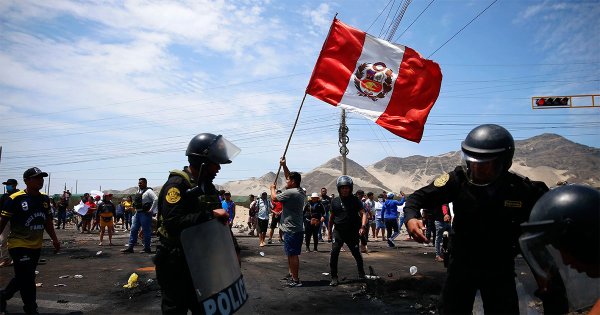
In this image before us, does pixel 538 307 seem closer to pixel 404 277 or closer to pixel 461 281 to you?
pixel 461 281

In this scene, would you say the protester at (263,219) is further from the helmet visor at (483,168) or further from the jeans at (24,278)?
the helmet visor at (483,168)

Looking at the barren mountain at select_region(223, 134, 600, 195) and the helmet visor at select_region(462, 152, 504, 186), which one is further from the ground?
the barren mountain at select_region(223, 134, 600, 195)

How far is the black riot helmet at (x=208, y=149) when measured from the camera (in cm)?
313

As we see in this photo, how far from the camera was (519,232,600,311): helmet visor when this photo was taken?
1651 millimetres

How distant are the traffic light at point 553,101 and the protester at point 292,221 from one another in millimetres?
22951

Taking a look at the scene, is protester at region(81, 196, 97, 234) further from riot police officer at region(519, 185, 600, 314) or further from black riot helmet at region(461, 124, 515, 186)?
riot police officer at region(519, 185, 600, 314)

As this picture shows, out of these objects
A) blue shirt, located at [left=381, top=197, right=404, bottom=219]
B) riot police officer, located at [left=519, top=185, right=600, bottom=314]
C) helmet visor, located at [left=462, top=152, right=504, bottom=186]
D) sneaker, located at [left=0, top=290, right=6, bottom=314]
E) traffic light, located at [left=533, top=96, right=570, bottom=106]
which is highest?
traffic light, located at [left=533, top=96, right=570, bottom=106]

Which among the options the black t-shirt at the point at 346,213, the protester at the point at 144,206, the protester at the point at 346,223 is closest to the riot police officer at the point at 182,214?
the protester at the point at 346,223

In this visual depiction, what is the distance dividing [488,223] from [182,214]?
229 cm

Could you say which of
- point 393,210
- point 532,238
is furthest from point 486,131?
point 393,210

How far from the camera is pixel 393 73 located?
6.89 meters

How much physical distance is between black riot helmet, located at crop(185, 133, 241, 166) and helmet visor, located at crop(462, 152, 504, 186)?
74.6 inches

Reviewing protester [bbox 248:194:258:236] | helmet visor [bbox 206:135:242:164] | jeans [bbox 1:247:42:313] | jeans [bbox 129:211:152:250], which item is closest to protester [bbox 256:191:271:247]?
jeans [bbox 129:211:152:250]

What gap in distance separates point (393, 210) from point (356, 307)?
8636 mm
